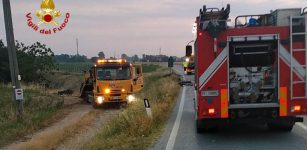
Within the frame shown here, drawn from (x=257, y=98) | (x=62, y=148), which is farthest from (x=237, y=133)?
(x=62, y=148)

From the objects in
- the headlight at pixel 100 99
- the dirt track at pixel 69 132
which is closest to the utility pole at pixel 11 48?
the dirt track at pixel 69 132

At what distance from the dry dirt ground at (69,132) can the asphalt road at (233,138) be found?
2.78m

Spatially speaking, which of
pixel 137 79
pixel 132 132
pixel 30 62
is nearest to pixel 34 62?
pixel 30 62

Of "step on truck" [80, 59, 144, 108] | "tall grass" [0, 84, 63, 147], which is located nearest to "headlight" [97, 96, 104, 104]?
"step on truck" [80, 59, 144, 108]

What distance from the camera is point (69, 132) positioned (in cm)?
1595

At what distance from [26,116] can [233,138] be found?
9.82 m

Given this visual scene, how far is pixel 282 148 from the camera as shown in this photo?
9242 millimetres

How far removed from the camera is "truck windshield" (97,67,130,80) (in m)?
23.3

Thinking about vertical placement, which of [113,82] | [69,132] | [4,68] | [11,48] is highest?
[11,48]

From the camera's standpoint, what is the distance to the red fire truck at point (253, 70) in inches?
393

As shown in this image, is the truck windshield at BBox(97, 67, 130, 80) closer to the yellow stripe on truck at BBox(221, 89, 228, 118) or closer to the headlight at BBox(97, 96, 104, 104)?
the headlight at BBox(97, 96, 104, 104)

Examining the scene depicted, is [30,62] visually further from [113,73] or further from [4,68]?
[113,73]

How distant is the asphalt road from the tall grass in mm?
5590

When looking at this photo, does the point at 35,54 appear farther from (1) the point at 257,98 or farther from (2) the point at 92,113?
(1) the point at 257,98
